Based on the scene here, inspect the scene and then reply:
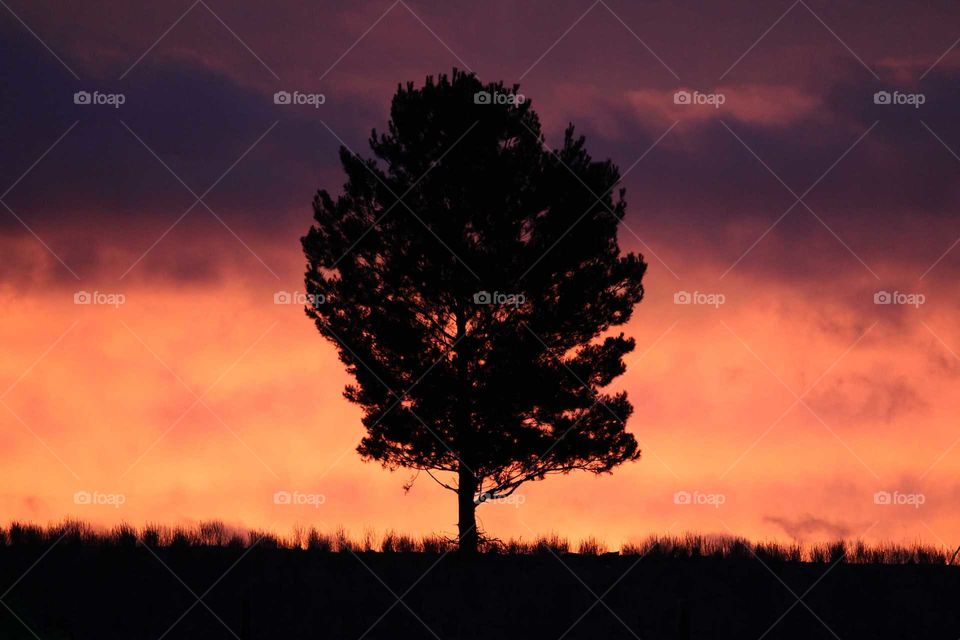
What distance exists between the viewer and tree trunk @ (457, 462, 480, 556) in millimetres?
30375

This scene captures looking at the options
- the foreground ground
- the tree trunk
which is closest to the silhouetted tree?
the tree trunk

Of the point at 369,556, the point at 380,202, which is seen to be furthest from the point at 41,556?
the point at 380,202

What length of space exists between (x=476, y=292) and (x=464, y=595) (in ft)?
25.3

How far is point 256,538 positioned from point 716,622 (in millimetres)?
11677

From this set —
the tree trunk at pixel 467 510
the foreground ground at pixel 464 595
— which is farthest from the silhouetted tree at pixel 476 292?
the foreground ground at pixel 464 595

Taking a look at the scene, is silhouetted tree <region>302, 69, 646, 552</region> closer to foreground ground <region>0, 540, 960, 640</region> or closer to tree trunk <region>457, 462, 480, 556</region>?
tree trunk <region>457, 462, 480, 556</region>

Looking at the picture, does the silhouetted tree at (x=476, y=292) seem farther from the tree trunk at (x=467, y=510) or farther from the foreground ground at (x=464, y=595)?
the foreground ground at (x=464, y=595)

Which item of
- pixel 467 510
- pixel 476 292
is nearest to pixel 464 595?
pixel 467 510

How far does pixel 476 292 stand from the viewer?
3086 cm

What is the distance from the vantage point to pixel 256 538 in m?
30.8

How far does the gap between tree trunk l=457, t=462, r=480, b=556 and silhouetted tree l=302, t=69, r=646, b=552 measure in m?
0.04

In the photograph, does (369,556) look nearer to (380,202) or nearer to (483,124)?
(380,202)

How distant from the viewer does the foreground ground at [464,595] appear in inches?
1044

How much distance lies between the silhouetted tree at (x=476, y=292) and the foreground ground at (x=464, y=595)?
2.83 metres
